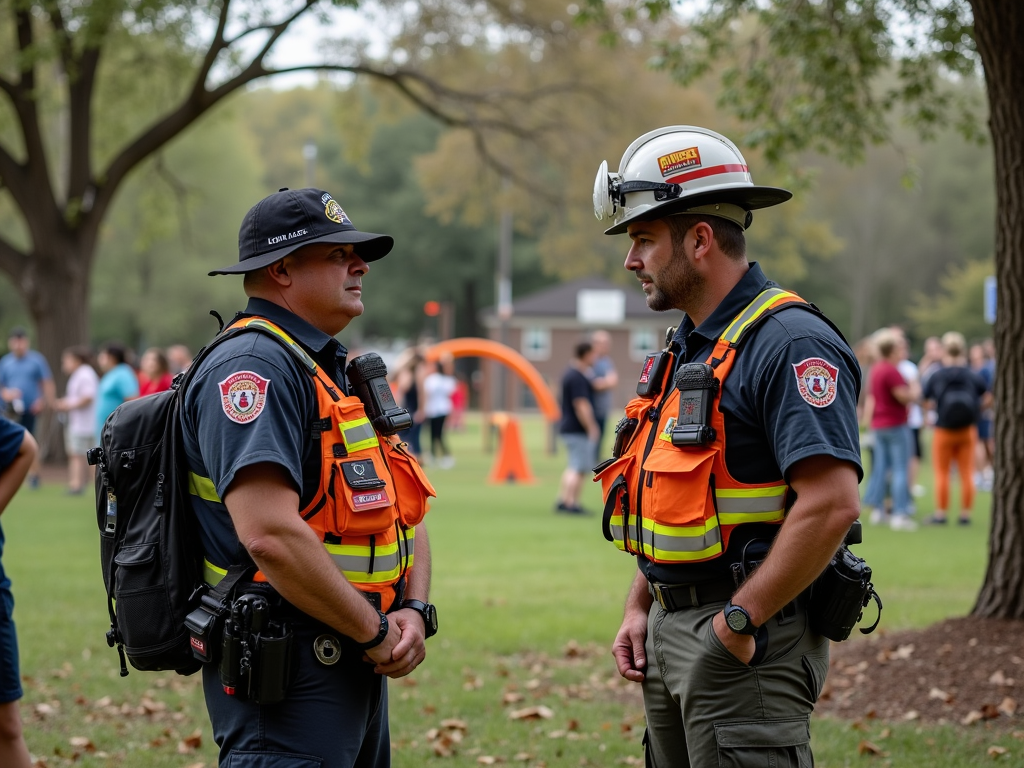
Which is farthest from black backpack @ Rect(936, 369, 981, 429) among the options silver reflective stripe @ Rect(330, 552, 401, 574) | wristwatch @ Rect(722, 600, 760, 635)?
silver reflective stripe @ Rect(330, 552, 401, 574)

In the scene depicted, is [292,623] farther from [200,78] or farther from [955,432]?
[200,78]

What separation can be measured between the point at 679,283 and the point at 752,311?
257mm

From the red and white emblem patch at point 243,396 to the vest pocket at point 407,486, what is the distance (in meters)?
0.53

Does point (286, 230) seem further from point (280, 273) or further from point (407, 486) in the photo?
point (407, 486)

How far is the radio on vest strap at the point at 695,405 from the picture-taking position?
3047mm

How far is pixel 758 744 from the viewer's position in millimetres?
3057

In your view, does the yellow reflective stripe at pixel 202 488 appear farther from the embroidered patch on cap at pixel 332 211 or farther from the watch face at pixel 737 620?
the watch face at pixel 737 620

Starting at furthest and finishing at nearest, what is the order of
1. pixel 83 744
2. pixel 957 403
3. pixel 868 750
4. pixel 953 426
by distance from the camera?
pixel 953 426, pixel 957 403, pixel 83 744, pixel 868 750

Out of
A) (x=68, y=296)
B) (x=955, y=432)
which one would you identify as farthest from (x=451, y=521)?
(x=68, y=296)

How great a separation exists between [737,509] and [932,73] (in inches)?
273

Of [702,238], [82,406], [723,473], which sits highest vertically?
[702,238]

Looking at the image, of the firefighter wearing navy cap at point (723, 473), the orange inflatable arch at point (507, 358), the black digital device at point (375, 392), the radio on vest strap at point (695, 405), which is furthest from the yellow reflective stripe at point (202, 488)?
the orange inflatable arch at point (507, 358)

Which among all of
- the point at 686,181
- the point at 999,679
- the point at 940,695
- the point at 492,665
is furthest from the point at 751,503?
the point at 492,665

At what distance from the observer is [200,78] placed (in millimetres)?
19766
